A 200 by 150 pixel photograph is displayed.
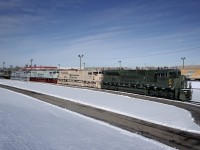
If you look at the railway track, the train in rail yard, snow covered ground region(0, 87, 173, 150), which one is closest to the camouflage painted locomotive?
the train in rail yard

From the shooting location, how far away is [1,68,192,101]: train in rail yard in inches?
1265

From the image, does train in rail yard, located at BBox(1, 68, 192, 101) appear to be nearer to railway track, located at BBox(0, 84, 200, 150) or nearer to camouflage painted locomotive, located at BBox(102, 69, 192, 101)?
camouflage painted locomotive, located at BBox(102, 69, 192, 101)

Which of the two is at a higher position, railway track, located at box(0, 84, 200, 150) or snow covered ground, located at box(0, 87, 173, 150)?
snow covered ground, located at box(0, 87, 173, 150)

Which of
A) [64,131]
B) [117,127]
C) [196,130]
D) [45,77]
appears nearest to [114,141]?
[64,131]

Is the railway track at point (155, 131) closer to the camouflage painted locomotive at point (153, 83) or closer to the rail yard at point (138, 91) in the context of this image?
the rail yard at point (138, 91)

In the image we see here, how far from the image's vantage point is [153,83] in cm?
3575

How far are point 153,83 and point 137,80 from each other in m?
3.81

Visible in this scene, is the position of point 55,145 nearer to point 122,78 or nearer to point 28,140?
point 28,140

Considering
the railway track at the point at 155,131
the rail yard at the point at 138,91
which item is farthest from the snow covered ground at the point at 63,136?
the rail yard at the point at 138,91

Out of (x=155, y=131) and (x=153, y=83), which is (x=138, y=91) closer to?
(x=153, y=83)

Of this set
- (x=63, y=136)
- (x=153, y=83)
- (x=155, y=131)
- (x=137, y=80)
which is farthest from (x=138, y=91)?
(x=63, y=136)

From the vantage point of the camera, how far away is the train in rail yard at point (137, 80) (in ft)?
105

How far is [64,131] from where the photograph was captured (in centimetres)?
1371

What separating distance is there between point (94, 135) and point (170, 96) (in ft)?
69.0
